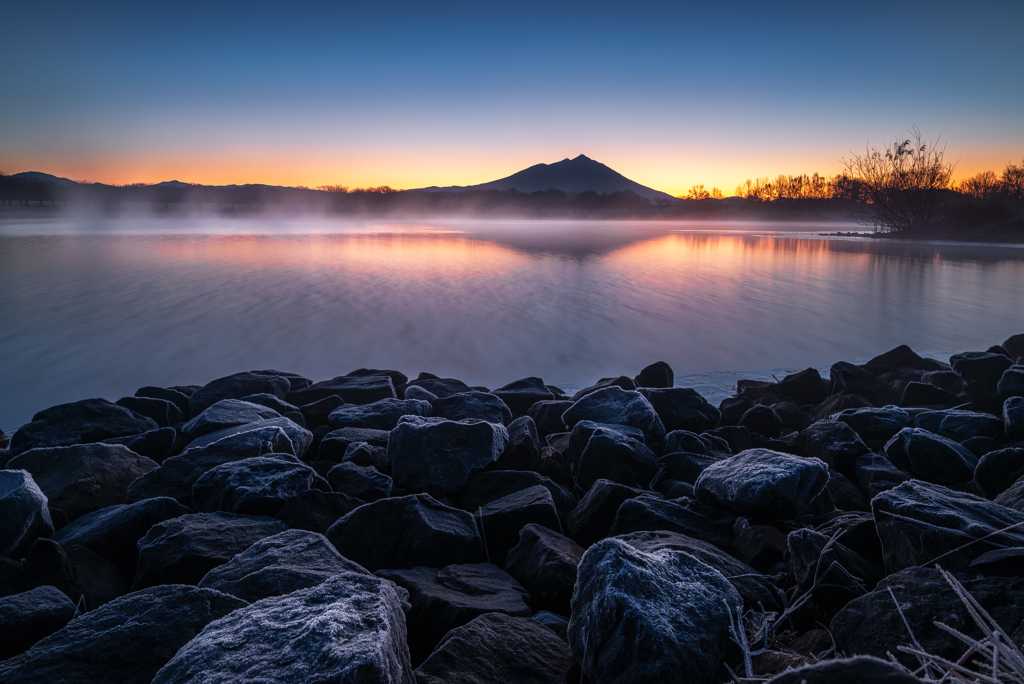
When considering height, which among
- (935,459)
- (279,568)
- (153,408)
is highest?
(279,568)

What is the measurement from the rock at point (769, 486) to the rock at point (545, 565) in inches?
31.2

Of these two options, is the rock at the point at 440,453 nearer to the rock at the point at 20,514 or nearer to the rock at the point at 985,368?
the rock at the point at 20,514

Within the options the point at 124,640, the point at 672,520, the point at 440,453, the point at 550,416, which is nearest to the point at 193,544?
the point at 124,640

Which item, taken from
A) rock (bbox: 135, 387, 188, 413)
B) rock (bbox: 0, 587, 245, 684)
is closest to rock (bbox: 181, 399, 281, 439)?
rock (bbox: 135, 387, 188, 413)

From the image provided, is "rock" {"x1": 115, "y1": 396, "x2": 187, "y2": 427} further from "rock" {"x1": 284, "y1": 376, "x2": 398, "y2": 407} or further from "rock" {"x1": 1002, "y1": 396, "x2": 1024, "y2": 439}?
"rock" {"x1": 1002, "y1": 396, "x2": 1024, "y2": 439}

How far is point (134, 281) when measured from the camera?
15.6 m

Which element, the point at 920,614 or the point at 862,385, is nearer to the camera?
the point at 920,614

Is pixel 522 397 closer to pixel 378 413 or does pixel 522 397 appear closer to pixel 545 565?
pixel 378 413

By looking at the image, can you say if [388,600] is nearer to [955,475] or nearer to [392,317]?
[955,475]

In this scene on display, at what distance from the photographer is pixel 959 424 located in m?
4.17

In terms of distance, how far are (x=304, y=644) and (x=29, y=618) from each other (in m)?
1.37

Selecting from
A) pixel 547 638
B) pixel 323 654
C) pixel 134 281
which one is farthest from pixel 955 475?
pixel 134 281

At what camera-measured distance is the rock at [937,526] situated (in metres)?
1.90

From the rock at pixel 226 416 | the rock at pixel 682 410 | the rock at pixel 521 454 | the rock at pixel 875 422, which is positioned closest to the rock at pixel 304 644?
the rock at pixel 521 454
